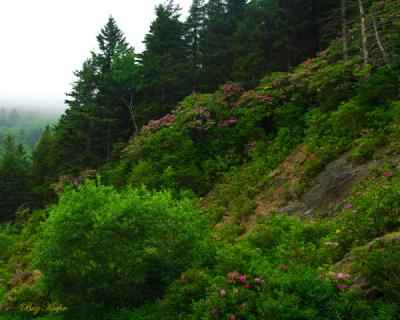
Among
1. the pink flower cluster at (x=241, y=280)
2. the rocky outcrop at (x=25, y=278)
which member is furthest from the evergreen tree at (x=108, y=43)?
the pink flower cluster at (x=241, y=280)

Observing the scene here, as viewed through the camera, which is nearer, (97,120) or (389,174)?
(389,174)

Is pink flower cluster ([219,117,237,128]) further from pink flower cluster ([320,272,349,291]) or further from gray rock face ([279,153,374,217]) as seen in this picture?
pink flower cluster ([320,272,349,291])

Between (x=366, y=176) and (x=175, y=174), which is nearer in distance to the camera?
(x=366, y=176)

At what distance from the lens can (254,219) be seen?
1420cm

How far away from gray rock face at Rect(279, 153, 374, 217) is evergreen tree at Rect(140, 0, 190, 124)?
19.6 metres

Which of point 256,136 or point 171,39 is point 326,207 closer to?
point 256,136

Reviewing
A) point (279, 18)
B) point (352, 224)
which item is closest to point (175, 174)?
point (352, 224)

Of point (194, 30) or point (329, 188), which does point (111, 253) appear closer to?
point (329, 188)

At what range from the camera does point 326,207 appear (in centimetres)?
1156

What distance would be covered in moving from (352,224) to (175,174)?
1243 centimetres

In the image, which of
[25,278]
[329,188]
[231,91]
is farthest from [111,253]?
[231,91]

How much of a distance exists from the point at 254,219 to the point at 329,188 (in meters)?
3.15

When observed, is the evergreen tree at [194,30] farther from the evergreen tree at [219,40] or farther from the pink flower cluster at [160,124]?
the pink flower cluster at [160,124]

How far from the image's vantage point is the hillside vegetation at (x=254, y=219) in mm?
6820
